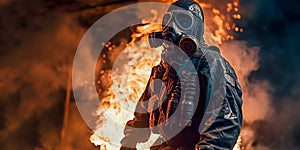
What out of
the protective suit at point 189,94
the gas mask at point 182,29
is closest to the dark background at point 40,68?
the protective suit at point 189,94

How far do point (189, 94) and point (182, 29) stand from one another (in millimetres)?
246

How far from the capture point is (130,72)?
8.20ft

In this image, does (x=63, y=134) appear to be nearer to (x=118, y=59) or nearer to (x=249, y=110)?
(x=118, y=59)

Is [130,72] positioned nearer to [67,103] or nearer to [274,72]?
[67,103]

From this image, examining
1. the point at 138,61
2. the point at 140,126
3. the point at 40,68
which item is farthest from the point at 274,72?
the point at 40,68

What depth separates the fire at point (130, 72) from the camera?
92.1 inches

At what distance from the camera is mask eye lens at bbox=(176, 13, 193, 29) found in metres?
1.70

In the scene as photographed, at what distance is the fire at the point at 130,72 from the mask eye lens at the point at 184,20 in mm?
583

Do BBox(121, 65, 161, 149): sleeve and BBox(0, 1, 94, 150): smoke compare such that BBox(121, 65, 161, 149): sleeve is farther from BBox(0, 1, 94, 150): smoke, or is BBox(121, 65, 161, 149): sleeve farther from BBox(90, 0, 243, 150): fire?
BBox(0, 1, 94, 150): smoke

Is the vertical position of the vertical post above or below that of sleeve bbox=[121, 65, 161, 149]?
above

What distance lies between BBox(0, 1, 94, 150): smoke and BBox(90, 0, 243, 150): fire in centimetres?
23

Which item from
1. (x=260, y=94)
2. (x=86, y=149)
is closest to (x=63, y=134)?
(x=86, y=149)

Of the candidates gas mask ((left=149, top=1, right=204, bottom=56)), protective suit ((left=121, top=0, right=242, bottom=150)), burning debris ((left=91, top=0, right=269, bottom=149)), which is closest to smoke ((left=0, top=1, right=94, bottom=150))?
burning debris ((left=91, top=0, right=269, bottom=149))

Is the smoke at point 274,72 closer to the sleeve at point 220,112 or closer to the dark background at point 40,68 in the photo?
the sleeve at point 220,112
